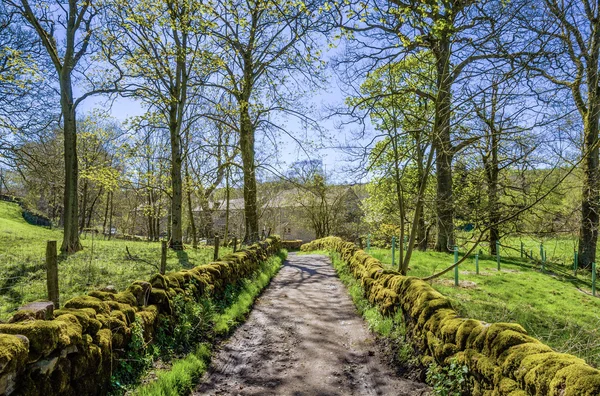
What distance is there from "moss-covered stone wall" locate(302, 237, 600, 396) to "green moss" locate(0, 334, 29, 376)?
3613 millimetres

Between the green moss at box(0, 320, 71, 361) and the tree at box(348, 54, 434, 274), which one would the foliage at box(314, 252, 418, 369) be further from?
the green moss at box(0, 320, 71, 361)

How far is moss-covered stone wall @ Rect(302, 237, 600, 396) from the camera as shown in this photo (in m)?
2.44

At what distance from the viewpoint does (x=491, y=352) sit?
3.29m

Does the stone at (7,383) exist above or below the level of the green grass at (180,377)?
above

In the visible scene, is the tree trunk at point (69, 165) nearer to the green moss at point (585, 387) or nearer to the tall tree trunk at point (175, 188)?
the tall tree trunk at point (175, 188)

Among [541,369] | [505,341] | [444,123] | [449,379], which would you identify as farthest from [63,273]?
[444,123]

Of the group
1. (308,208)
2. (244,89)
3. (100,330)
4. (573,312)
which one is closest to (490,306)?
(573,312)

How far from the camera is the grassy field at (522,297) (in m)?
6.78

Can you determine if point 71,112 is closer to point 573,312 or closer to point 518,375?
point 518,375

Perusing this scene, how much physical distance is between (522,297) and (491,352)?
7.57 metres

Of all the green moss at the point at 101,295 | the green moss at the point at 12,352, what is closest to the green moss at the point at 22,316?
the green moss at the point at 12,352

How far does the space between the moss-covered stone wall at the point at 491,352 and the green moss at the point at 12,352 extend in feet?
11.9

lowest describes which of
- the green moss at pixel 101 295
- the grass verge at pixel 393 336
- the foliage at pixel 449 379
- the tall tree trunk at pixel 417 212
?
the grass verge at pixel 393 336

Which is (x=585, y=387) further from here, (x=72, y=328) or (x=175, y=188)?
(x=175, y=188)
